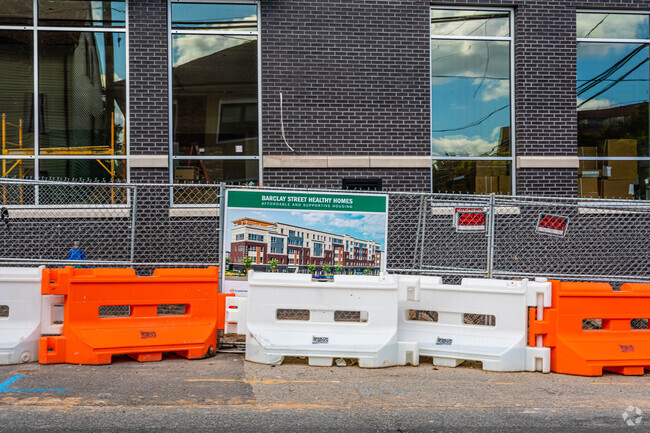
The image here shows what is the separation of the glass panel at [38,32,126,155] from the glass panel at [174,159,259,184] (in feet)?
3.59

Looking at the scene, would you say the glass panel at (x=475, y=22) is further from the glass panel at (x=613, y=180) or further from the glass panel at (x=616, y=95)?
the glass panel at (x=613, y=180)

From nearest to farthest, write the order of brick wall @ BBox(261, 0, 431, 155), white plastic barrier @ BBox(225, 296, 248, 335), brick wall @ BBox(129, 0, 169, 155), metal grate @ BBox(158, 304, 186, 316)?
1. white plastic barrier @ BBox(225, 296, 248, 335)
2. metal grate @ BBox(158, 304, 186, 316)
3. brick wall @ BBox(129, 0, 169, 155)
4. brick wall @ BBox(261, 0, 431, 155)

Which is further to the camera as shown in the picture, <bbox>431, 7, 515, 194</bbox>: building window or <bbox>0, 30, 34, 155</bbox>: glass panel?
<bbox>431, 7, 515, 194</bbox>: building window

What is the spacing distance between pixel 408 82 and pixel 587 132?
11.8 feet

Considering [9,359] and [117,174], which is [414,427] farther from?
[117,174]

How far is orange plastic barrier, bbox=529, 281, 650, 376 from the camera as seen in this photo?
689 cm

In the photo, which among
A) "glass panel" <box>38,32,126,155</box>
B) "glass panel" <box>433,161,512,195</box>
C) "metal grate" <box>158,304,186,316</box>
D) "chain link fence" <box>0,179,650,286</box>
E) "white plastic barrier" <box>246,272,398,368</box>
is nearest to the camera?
"white plastic barrier" <box>246,272,398,368</box>

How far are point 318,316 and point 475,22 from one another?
711 cm

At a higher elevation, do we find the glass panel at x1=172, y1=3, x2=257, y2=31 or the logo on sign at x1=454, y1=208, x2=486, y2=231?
the glass panel at x1=172, y1=3, x2=257, y2=31

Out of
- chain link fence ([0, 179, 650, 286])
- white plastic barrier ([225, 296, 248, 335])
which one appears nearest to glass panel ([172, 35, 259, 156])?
chain link fence ([0, 179, 650, 286])

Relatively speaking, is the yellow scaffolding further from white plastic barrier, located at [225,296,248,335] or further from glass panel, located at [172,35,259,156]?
white plastic barrier, located at [225,296,248,335]

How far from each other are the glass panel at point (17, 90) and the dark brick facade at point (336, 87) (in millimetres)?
1795

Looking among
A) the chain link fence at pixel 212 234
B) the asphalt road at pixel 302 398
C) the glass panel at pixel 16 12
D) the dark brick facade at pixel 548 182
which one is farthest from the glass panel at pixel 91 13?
the dark brick facade at pixel 548 182

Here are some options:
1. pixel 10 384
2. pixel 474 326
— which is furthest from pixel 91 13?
pixel 474 326
